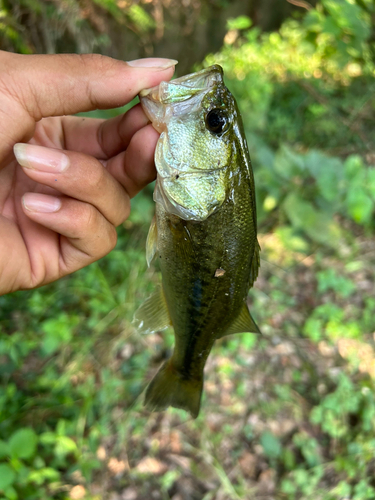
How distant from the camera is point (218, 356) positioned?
277 cm

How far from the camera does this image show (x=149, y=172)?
1408 millimetres

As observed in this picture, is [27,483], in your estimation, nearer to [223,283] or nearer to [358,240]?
[223,283]

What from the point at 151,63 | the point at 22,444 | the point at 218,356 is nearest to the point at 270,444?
the point at 218,356

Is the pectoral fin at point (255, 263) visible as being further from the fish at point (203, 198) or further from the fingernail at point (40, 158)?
the fingernail at point (40, 158)

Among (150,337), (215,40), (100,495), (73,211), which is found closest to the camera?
(73,211)

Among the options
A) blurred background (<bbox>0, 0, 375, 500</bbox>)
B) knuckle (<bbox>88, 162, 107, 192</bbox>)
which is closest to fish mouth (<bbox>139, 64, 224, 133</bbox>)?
knuckle (<bbox>88, 162, 107, 192</bbox>)

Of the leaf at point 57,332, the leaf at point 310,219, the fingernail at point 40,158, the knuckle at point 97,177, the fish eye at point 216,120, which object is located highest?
the fish eye at point 216,120

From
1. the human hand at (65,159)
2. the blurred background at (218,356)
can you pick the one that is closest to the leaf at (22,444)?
the blurred background at (218,356)

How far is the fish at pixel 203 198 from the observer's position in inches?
48.9

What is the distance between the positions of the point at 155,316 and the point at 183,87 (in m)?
1.08

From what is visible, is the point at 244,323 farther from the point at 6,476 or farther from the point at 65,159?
the point at 6,476

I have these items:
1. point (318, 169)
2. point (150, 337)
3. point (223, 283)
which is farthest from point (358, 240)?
point (223, 283)

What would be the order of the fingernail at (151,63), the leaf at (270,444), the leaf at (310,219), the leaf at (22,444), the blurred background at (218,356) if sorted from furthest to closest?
the leaf at (310,219) < the leaf at (270,444) < the blurred background at (218,356) < the leaf at (22,444) < the fingernail at (151,63)

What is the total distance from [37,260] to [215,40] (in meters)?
4.71
